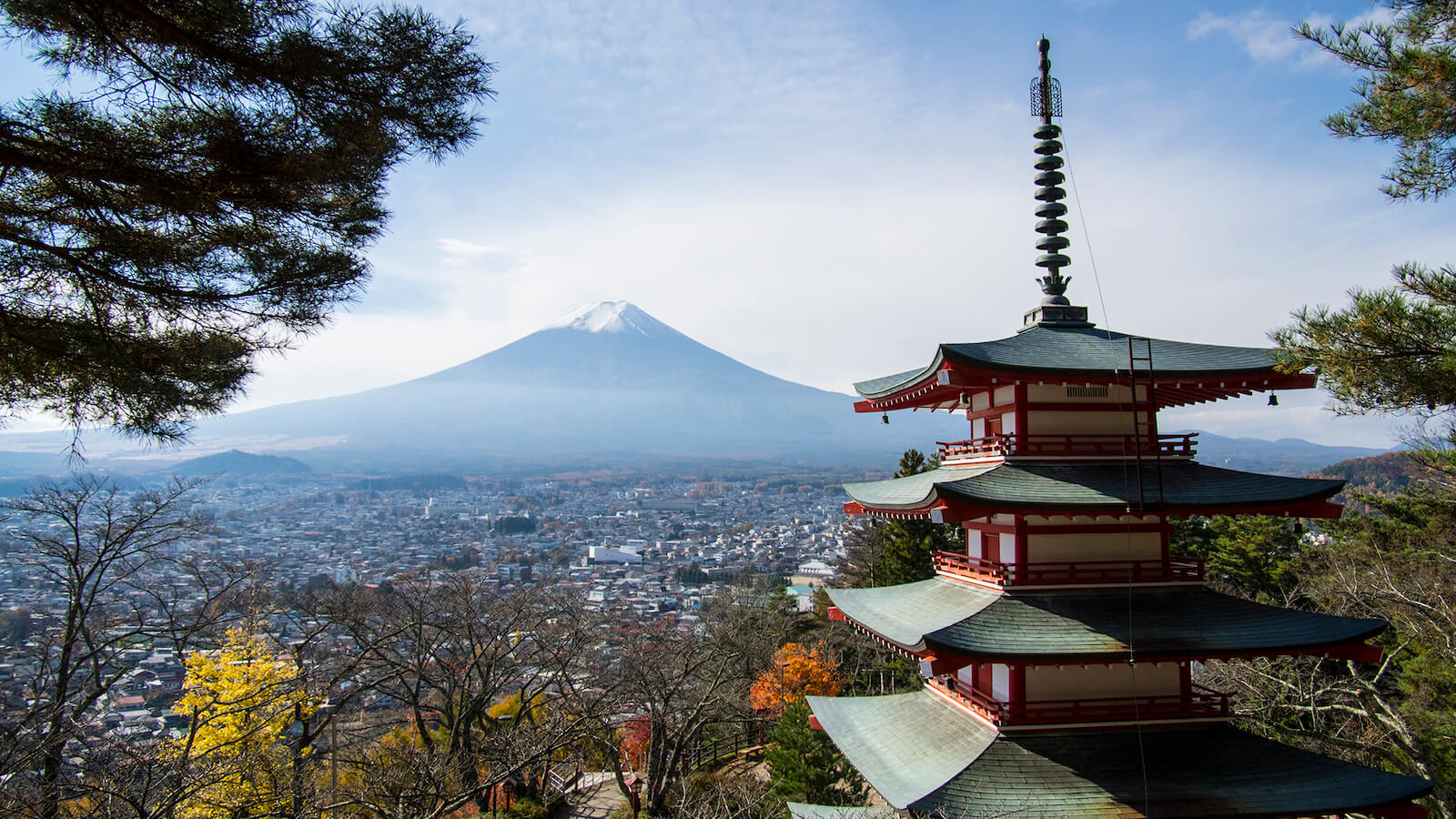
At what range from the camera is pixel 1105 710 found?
771 cm

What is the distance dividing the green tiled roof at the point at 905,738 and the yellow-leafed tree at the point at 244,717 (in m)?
6.54

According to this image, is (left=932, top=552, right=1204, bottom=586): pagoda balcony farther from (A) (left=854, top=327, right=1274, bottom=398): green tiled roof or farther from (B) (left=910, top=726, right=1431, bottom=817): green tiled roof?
(A) (left=854, top=327, right=1274, bottom=398): green tiled roof

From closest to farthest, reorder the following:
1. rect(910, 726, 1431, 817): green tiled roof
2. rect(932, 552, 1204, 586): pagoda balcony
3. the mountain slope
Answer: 1. rect(910, 726, 1431, 817): green tiled roof
2. rect(932, 552, 1204, 586): pagoda balcony
3. the mountain slope

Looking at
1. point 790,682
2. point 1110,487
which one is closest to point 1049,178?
point 1110,487

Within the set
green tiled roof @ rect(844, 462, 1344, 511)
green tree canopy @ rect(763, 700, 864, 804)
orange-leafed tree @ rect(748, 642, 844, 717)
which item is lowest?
orange-leafed tree @ rect(748, 642, 844, 717)

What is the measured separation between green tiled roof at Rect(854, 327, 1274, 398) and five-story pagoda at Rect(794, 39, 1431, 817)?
1.2 inches

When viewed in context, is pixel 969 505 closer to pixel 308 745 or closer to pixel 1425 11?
pixel 1425 11

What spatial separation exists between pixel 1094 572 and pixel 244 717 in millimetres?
12842

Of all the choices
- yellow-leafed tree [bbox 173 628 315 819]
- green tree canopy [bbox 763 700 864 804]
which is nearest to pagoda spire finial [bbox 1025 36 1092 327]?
green tree canopy [bbox 763 700 864 804]

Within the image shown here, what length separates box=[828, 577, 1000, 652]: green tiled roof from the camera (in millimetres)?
8109

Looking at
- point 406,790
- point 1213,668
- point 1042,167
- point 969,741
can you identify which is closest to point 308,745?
point 406,790

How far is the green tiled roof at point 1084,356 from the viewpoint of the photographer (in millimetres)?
7664

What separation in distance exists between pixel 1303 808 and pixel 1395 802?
0.83m

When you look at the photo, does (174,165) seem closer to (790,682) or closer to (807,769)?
(807,769)
